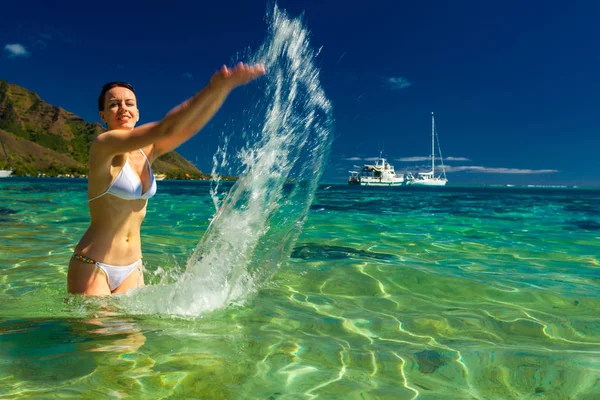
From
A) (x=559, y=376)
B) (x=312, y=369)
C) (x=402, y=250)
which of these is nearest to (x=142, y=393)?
(x=312, y=369)

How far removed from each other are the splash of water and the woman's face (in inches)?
49.6

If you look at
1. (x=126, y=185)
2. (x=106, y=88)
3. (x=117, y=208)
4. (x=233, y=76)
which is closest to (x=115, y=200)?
(x=117, y=208)

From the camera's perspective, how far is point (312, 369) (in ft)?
9.08

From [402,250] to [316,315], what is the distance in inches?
177

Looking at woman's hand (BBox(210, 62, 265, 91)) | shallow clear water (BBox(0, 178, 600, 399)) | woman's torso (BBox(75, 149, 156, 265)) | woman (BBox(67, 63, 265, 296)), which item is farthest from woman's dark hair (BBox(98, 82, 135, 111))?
shallow clear water (BBox(0, 178, 600, 399))

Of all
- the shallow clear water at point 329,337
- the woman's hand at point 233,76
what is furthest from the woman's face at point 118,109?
the shallow clear water at point 329,337

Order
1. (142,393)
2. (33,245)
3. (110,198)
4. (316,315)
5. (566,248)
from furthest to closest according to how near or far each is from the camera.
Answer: (566,248)
(33,245)
(316,315)
(110,198)
(142,393)

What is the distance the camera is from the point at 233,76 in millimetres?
2484

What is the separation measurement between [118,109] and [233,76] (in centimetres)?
133

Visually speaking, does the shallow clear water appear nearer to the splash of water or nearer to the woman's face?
the splash of water

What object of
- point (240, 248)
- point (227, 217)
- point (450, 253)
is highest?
point (227, 217)

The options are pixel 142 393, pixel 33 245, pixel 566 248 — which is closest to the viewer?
pixel 142 393

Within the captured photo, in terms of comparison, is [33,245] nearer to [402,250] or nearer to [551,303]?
[402,250]

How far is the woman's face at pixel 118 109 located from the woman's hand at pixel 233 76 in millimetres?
1221
